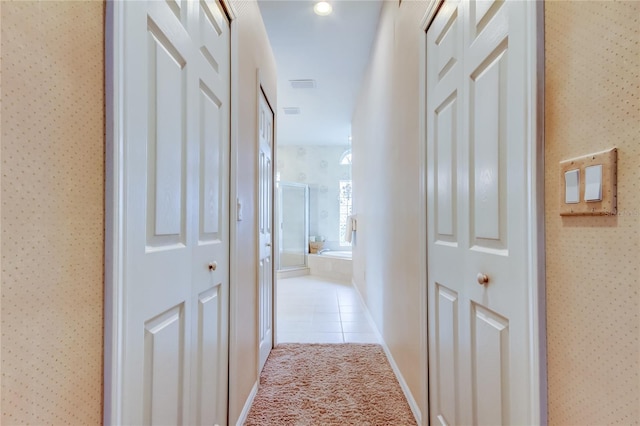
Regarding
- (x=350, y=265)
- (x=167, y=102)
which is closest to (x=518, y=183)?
(x=167, y=102)

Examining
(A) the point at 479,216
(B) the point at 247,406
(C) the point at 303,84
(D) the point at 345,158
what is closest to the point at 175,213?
(A) the point at 479,216

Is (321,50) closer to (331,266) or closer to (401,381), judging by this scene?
(401,381)

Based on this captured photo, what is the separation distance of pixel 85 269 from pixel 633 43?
3.46ft

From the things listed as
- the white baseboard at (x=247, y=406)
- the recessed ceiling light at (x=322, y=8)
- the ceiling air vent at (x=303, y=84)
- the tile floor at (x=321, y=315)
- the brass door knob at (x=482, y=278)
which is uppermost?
the recessed ceiling light at (x=322, y=8)

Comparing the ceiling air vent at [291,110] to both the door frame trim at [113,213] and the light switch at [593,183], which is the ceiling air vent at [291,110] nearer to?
the door frame trim at [113,213]

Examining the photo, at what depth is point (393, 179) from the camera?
224 cm

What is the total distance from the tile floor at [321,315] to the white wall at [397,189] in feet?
0.84

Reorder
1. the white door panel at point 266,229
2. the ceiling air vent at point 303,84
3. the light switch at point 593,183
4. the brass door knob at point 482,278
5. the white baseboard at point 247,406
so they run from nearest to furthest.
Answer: the light switch at point 593,183 < the brass door knob at point 482,278 < the white baseboard at point 247,406 < the white door panel at point 266,229 < the ceiling air vent at point 303,84

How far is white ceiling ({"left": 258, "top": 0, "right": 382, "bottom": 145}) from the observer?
2.62 meters

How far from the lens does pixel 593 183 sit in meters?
0.60

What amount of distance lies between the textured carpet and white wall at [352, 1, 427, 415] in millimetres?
154

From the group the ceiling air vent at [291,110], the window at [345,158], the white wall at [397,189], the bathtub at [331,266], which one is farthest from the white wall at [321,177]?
the white wall at [397,189]

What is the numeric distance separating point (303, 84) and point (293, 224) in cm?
335

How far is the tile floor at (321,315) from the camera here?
2893 millimetres
